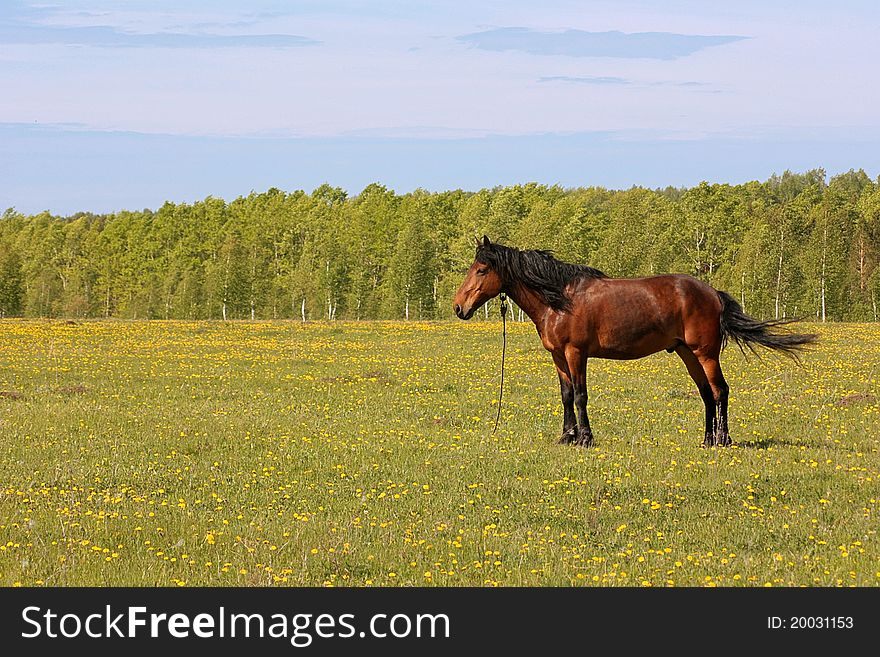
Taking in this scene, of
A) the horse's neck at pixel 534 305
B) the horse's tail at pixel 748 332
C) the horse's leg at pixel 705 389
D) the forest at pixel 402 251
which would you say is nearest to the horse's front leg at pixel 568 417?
the horse's neck at pixel 534 305

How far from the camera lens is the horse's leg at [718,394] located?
55.2 ft

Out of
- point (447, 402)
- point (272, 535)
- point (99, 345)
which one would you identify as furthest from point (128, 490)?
point (99, 345)

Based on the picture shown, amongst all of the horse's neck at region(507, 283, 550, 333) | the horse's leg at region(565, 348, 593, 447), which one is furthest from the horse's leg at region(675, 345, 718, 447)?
the horse's neck at region(507, 283, 550, 333)

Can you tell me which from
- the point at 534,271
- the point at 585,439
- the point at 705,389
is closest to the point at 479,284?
the point at 534,271

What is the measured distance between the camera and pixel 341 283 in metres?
111

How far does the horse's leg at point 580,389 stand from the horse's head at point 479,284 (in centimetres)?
172

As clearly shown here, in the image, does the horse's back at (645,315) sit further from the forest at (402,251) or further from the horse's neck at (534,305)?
the forest at (402,251)

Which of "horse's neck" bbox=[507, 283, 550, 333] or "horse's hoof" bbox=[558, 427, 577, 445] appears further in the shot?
"horse's neck" bbox=[507, 283, 550, 333]

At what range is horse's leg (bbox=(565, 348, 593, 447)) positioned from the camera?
55.0 ft

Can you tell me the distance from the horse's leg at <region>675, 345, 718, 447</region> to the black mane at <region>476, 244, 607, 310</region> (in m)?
2.04

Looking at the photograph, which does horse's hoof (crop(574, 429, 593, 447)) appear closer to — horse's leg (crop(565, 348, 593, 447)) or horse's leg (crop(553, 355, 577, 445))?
horse's leg (crop(565, 348, 593, 447))
